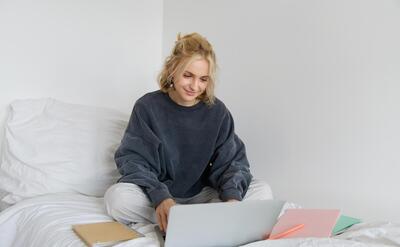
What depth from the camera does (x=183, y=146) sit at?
120 centimetres

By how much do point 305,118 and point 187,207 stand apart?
2.23 feet

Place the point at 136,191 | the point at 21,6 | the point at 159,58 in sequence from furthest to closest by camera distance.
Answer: the point at 159,58, the point at 21,6, the point at 136,191

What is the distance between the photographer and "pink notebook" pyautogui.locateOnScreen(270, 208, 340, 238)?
0.83 m

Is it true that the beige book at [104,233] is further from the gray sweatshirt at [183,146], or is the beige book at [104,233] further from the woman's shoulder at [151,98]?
the woman's shoulder at [151,98]

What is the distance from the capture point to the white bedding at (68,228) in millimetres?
798

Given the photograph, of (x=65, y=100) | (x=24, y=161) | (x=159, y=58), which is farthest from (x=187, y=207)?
(x=159, y=58)

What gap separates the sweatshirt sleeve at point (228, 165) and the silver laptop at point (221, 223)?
0.24 meters

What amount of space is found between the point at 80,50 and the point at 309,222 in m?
1.11

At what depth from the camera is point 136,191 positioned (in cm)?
103

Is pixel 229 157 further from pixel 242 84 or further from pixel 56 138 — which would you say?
pixel 56 138

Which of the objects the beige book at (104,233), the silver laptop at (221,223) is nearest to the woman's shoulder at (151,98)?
the beige book at (104,233)

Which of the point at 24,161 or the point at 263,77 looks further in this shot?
the point at 263,77

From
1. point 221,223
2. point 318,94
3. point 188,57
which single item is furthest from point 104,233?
point 318,94

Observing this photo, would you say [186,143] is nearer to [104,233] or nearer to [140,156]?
[140,156]
